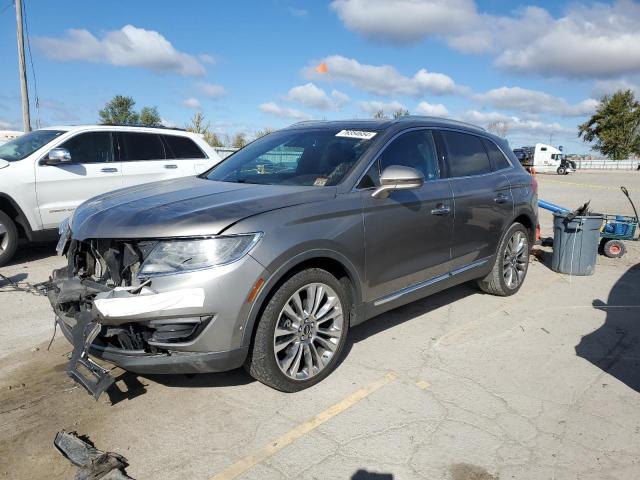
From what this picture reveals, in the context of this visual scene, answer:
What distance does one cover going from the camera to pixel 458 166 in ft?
15.6

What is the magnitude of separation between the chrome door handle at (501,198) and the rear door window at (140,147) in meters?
5.37

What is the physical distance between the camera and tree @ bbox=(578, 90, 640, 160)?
2339 inches

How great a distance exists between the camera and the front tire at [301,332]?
311cm

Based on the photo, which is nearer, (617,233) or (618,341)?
(618,341)

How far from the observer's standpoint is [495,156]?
5445 millimetres

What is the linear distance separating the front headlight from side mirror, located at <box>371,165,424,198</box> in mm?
1218

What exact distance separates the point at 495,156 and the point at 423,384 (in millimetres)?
2916

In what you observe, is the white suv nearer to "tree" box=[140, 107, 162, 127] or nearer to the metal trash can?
the metal trash can

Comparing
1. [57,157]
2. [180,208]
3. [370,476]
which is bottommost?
[370,476]

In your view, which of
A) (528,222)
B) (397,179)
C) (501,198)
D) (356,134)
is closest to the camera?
(397,179)

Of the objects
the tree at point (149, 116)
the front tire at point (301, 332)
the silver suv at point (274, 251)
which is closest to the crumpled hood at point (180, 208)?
the silver suv at point (274, 251)

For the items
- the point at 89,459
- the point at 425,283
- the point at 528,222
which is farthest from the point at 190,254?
the point at 528,222

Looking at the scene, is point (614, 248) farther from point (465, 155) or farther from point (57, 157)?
point (57, 157)

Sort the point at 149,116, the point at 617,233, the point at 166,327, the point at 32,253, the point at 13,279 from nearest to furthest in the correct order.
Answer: the point at 166,327, the point at 13,279, the point at 32,253, the point at 617,233, the point at 149,116
